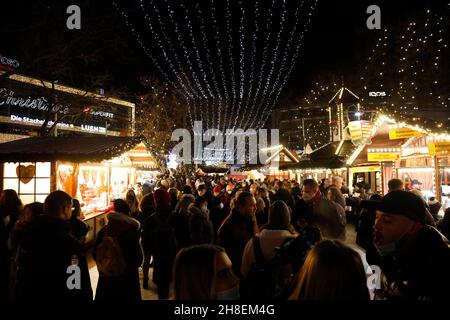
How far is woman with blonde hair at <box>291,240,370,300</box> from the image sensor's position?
196 cm

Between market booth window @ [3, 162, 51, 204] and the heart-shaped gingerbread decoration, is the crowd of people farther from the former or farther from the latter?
the heart-shaped gingerbread decoration

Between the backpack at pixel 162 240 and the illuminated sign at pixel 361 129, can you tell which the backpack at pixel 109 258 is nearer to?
the backpack at pixel 162 240

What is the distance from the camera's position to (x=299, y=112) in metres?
40.6

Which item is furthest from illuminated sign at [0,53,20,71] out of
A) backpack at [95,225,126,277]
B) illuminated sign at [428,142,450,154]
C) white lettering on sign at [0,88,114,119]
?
backpack at [95,225,126,277]

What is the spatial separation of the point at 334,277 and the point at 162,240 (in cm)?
465

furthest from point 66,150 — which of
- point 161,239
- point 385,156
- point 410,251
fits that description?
point 385,156

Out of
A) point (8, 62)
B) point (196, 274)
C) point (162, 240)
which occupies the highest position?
point (8, 62)

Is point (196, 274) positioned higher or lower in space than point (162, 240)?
higher

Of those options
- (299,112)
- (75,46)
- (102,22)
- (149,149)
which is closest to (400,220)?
(149,149)

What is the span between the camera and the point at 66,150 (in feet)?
32.3

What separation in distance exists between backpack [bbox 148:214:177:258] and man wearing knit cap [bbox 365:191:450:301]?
4011 millimetres

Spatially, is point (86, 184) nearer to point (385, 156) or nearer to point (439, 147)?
point (439, 147)

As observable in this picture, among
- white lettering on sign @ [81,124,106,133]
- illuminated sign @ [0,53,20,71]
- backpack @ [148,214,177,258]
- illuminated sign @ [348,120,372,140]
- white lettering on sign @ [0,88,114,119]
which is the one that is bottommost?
backpack @ [148,214,177,258]
